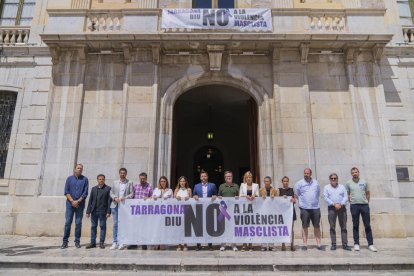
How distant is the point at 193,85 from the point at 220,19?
246cm

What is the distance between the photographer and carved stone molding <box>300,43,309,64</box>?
10.7 metres

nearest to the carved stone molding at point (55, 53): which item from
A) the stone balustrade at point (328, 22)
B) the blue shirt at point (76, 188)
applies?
the blue shirt at point (76, 188)

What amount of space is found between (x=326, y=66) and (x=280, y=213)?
618 centimetres

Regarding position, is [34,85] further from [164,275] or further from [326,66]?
[326,66]

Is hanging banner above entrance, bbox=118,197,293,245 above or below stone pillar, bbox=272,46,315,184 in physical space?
below

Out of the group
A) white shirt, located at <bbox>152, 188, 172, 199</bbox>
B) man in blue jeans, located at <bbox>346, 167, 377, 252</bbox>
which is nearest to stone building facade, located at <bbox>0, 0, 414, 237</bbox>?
man in blue jeans, located at <bbox>346, 167, 377, 252</bbox>

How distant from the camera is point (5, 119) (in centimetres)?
1162

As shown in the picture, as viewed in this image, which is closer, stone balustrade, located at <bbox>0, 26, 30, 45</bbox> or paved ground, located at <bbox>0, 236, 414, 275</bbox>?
paved ground, located at <bbox>0, 236, 414, 275</bbox>

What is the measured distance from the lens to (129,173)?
10203mm

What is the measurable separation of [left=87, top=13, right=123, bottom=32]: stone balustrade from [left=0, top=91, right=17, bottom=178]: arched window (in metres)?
4.10

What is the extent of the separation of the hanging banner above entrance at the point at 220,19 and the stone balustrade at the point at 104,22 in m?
1.67

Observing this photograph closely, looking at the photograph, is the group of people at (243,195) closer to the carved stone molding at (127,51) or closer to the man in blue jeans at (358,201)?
the man in blue jeans at (358,201)

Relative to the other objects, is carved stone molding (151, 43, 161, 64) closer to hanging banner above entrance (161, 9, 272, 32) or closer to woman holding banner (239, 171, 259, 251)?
hanging banner above entrance (161, 9, 272, 32)

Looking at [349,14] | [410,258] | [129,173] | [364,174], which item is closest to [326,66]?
[349,14]
